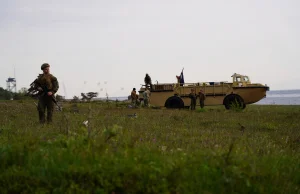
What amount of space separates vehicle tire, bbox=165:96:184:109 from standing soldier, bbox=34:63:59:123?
14.4 m

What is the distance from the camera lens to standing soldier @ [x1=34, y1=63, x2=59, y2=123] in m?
10.7

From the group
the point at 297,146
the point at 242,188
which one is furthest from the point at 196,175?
the point at 297,146

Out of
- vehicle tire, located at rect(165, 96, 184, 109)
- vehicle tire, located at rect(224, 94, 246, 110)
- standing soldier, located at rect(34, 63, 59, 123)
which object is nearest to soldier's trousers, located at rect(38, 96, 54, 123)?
standing soldier, located at rect(34, 63, 59, 123)

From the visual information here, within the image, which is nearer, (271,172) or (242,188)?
(242,188)

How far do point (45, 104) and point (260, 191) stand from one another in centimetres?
815

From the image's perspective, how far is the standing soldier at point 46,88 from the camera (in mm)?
10656

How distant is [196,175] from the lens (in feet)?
13.5

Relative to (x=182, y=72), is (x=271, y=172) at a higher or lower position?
lower

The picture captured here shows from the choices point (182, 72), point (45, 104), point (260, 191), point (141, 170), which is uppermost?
point (182, 72)

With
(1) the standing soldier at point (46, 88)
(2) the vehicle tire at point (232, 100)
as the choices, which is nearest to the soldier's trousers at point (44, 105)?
(1) the standing soldier at point (46, 88)

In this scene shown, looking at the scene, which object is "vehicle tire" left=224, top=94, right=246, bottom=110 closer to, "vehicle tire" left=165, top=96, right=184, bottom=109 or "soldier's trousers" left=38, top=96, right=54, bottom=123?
"vehicle tire" left=165, top=96, right=184, bottom=109

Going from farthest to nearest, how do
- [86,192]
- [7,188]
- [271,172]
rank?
[271,172]
[7,188]
[86,192]

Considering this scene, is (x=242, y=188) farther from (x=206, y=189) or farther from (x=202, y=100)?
(x=202, y=100)

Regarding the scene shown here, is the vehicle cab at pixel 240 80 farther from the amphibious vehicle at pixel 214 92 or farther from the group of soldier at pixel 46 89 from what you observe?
→ the group of soldier at pixel 46 89
